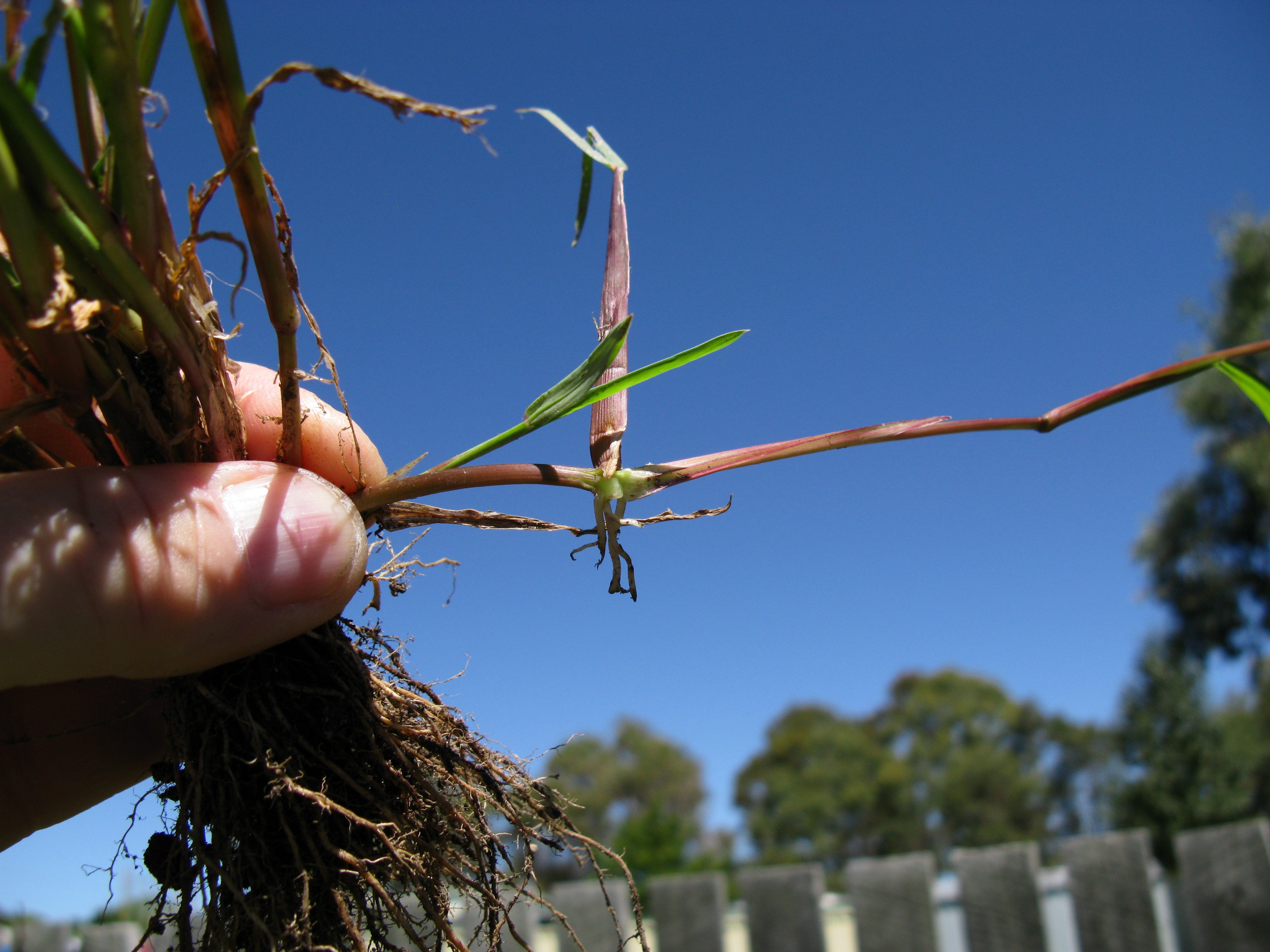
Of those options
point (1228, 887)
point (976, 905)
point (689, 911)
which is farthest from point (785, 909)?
point (1228, 887)

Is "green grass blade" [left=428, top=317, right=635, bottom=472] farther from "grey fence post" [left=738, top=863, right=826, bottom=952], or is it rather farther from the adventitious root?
"grey fence post" [left=738, top=863, right=826, bottom=952]

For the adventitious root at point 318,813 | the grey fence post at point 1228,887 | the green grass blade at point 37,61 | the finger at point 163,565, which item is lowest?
the grey fence post at point 1228,887

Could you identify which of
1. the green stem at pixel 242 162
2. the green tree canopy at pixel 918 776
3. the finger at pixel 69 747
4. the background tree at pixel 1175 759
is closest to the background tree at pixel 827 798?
the green tree canopy at pixel 918 776

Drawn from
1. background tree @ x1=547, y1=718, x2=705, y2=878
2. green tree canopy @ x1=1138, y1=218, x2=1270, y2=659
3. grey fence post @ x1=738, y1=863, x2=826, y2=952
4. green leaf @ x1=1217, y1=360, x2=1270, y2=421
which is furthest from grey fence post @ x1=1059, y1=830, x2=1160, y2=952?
background tree @ x1=547, y1=718, x2=705, y2=878

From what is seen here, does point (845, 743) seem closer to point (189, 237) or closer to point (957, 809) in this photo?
point (957, 809)

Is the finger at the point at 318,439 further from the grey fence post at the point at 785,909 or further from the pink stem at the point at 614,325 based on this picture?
the grey fence post at the point at 785,909

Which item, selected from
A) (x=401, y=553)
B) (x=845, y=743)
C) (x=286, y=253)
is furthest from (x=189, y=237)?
(x=845, y=743)
